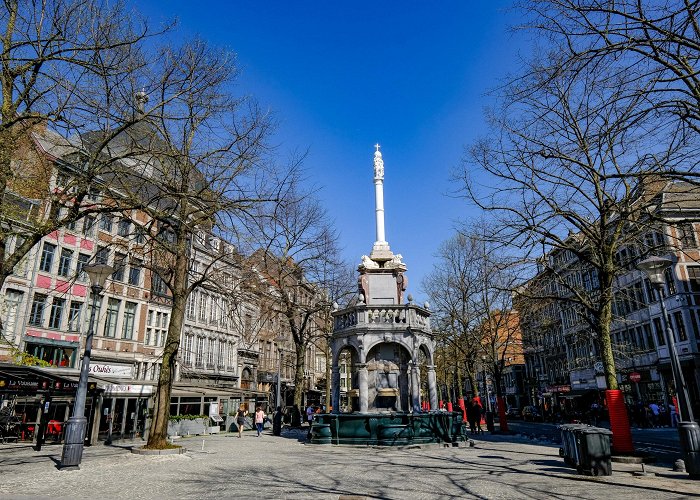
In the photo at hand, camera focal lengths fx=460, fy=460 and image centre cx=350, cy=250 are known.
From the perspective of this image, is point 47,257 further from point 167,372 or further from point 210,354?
point 167,372

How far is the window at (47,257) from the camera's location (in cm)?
2830

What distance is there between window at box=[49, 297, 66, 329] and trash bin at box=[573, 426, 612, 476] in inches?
1176

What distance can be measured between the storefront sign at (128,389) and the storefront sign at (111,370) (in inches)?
321

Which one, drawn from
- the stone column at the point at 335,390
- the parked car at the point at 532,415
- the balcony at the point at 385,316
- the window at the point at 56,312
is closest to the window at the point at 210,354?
the window at the point at 56,312

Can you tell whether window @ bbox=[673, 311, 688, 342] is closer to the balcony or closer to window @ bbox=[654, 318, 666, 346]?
window @ bbox=[654, 318, 666, 346]

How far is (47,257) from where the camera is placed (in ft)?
94.2

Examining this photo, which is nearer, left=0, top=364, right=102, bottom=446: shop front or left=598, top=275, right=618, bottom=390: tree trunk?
left=598, top=275, right=618, bottom=390: tree trunk

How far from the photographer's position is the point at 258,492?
832 centimetres

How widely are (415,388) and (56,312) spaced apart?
78.2 ft

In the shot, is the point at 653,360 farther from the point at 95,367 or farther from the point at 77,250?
the point at 77,250

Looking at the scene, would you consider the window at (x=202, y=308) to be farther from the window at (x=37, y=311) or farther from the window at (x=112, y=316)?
the window at (x=37, y=311)

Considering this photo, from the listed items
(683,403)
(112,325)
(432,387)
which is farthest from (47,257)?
(683,403)

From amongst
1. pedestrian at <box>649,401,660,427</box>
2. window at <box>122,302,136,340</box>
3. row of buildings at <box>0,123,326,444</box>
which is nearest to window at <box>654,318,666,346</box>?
pedestrian at <box>649,401,660,427</box>

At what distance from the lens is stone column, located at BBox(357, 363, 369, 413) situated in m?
18.3
